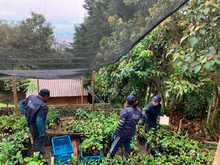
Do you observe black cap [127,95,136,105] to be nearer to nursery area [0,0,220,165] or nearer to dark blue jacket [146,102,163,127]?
nursery area [0,0,220,165]

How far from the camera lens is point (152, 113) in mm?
3268

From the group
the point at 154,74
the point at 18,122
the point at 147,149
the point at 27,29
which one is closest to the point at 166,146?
Answer: the point at 147,149

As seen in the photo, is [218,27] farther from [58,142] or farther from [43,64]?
[58,142]

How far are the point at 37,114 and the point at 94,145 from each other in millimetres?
1059

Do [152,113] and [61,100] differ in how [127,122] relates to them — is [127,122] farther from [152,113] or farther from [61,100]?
[61,100]

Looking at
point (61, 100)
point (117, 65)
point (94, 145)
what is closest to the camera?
point (94, 145)

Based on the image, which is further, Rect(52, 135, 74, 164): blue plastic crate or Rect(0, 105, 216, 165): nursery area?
Rect(52, 135, 74, 164): blue plastic crate

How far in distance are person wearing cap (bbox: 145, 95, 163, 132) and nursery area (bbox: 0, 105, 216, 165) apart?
6.6 inches

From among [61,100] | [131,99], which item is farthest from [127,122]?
[61,100]

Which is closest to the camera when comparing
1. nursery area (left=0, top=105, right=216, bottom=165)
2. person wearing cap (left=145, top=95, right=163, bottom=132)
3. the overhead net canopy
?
the overhead net canopy

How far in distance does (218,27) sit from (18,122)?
12.6ft

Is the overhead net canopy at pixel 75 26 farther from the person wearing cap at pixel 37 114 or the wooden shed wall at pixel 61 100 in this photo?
the wooden shed wall at pixel 61 100

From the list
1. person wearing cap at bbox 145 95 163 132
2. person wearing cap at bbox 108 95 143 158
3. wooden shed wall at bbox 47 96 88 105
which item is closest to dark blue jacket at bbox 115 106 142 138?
person wearing cap at bbox 108 95 143 158

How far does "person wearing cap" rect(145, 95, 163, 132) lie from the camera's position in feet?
10.3
